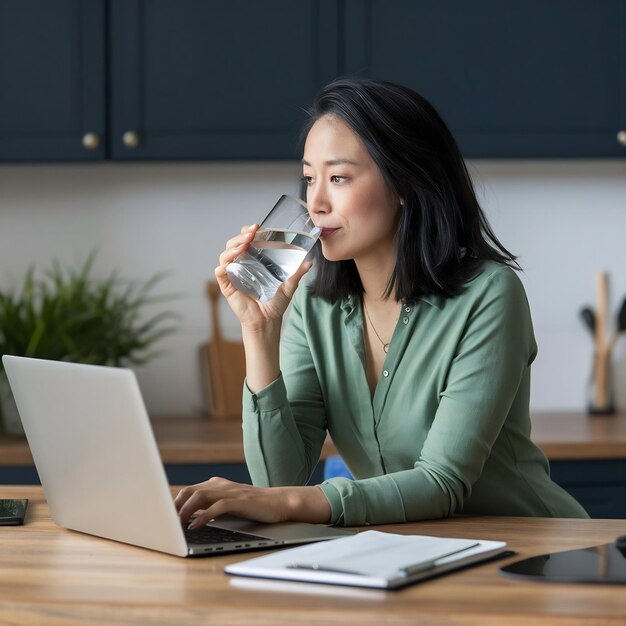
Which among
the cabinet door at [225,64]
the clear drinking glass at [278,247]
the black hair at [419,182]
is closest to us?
the clear drinking glass at [278,247]

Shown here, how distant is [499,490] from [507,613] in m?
0.81

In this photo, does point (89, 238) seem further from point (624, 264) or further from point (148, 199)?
point (624, 264)

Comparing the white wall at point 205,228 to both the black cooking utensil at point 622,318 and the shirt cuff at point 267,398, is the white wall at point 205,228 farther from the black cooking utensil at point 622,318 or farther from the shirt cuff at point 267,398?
the shirt cuff at point 267,398

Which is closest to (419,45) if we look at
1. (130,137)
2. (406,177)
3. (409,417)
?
(130,137)

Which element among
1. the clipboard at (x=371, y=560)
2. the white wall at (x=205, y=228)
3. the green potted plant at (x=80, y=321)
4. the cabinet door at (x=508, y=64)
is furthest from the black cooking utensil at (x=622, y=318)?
the clipboard at (x=371, y=560)

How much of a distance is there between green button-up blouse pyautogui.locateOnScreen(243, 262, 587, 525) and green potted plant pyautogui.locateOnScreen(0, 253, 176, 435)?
117cm

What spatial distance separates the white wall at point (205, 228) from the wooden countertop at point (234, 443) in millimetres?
364

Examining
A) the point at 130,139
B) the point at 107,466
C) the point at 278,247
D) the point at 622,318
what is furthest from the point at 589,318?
the point at 107,466

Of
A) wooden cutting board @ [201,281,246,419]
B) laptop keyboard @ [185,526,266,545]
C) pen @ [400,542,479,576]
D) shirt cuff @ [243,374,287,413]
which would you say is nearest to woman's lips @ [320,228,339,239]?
shirt cuff @ [243,374,287,413]

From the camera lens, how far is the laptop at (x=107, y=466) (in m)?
1.22

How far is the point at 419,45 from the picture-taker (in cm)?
310

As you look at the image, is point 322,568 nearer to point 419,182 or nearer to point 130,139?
point 419,182

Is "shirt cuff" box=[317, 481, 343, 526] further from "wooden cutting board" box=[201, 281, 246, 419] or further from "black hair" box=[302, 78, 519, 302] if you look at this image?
"wooden cutting board" box=[201, 281, 246, 419]

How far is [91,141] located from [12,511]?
1.72 meters
